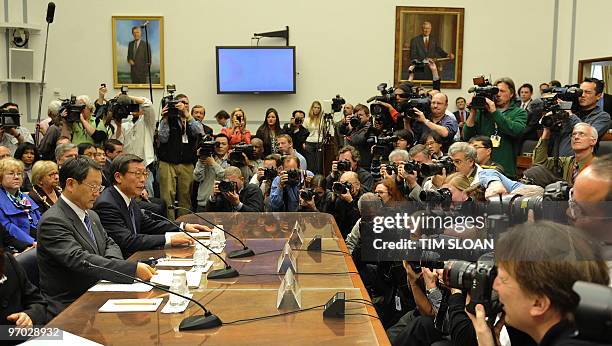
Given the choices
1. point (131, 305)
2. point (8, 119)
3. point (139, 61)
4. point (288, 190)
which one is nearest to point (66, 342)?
point (131, 305)

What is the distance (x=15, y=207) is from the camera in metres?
4.54

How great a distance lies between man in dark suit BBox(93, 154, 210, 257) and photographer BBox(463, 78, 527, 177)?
9.33 feet

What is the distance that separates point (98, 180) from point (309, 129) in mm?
5887

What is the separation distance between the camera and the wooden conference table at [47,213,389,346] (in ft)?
7.04

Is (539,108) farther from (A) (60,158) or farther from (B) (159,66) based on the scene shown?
(B) (159,66)

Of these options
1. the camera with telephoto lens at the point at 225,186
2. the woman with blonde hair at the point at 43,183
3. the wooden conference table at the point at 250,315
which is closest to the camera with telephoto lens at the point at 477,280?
the wooden conference table at the point at 250,315

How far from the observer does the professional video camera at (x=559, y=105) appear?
4598mm

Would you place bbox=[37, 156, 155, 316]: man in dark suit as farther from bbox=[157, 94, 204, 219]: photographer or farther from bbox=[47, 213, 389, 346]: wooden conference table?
bbox=[157, 94, 204, 219]: photographer

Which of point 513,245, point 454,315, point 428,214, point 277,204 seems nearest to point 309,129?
point 277,204

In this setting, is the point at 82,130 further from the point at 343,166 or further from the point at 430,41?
the point at 430,41

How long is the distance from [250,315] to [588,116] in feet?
11.7

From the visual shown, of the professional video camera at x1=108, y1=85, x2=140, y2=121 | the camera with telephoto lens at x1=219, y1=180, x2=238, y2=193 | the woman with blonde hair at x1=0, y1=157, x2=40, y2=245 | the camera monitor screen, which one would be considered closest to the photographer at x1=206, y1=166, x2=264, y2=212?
the camera with telephoto lens at x1=219, y1=180, x2=238, y2=193

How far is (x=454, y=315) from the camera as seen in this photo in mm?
2348

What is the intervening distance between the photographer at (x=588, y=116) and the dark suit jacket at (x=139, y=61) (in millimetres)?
6729
